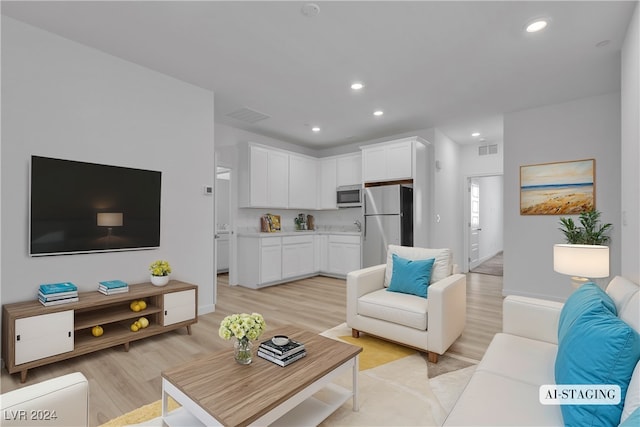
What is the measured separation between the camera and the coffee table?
1303 millimetres

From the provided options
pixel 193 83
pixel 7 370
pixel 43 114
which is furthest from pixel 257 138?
pixel 7 370

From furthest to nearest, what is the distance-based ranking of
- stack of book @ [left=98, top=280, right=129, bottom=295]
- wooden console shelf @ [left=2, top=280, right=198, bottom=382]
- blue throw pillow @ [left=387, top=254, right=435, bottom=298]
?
blue throw pillow @ [left=387, top=254, right=435, bottom=298] → stack of book @ [left=98, top=280, right=129, bottom=295] → wooden console shelf @ [left=2, top=280, right=198, bottom=382]

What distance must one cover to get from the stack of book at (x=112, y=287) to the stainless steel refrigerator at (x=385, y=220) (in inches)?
145

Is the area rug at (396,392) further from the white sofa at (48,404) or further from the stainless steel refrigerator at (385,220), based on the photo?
the stainless steel refrigerator at (385,220)

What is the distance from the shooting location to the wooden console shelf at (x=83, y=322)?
2205 millimetres

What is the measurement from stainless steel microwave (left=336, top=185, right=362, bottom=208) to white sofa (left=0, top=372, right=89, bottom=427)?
5068 mm

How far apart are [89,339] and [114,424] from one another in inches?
46.7

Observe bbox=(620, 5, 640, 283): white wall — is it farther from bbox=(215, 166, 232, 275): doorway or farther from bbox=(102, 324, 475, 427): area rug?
bbox=(215, 166, 232, 275): doorway

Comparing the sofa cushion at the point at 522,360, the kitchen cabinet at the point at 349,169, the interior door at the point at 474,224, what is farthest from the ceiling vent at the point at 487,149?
the sofa cushion at the point at 522,360

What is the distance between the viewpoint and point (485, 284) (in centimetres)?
543

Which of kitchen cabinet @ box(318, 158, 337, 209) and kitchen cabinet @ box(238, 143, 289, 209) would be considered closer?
kitchen cabinet @ box(238, 143, 289, 209)

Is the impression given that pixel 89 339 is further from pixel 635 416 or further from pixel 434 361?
pixel 635 416

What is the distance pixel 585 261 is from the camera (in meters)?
2.29

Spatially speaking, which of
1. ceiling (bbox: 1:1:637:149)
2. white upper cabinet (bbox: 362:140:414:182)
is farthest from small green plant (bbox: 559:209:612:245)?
white upper cabinet (bbox: 362:140:414:182)
